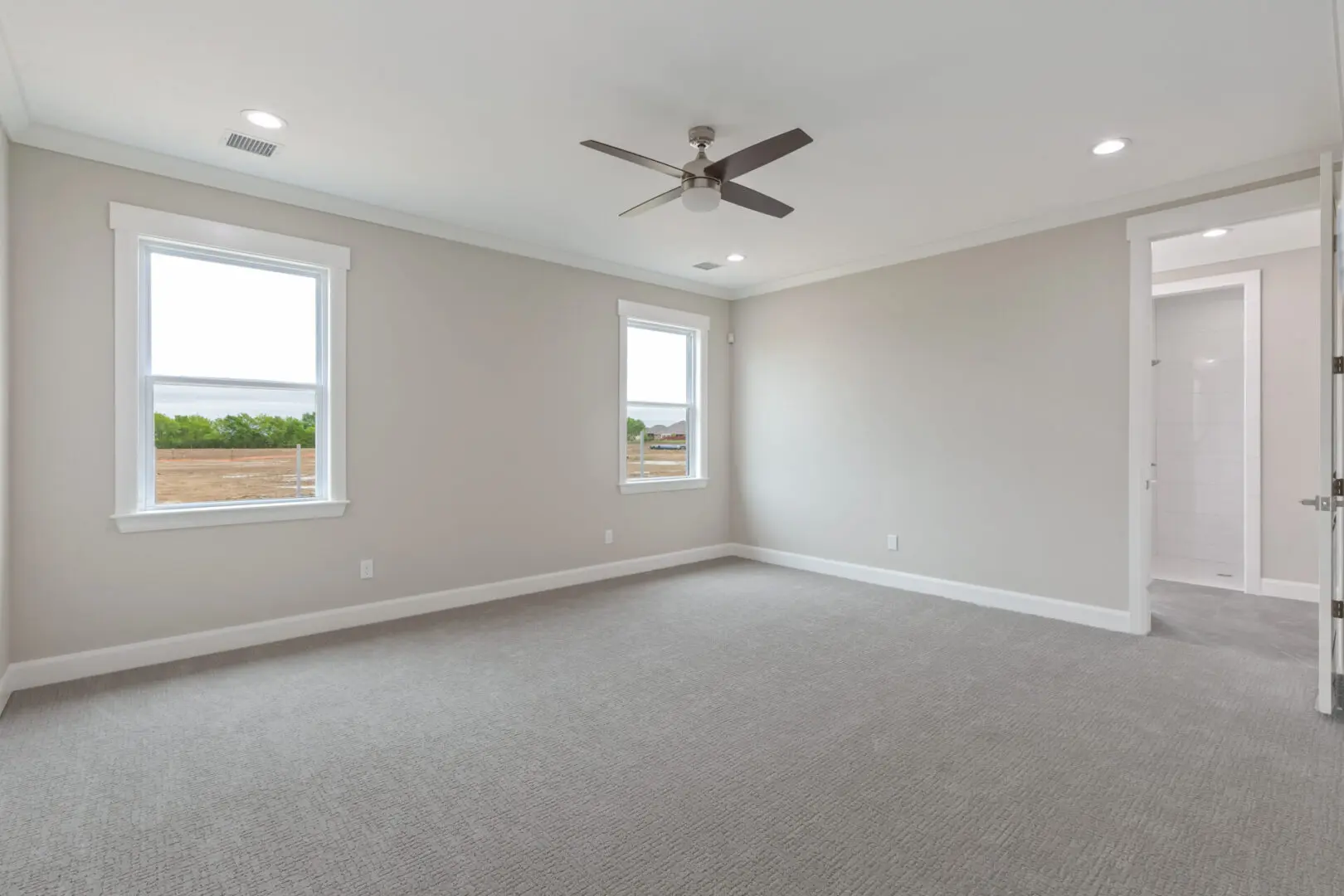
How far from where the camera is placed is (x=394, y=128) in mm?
3213

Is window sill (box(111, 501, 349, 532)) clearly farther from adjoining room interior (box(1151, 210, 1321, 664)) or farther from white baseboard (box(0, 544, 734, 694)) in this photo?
adjoining room interior (box(1151, 210, 1321, 664))

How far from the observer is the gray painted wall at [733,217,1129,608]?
Answer: 428 centimetres

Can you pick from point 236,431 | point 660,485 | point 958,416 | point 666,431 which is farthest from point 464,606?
point 958,416

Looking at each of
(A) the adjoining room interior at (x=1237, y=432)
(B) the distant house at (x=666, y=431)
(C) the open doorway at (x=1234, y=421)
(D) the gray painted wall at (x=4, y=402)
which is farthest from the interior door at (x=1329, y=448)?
(D) the gray painted wall at (x=4, y=402)

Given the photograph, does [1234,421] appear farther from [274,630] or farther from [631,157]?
[274,630]

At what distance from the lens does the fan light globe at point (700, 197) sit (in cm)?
315

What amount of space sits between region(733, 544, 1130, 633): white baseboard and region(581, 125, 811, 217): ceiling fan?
3.13 m

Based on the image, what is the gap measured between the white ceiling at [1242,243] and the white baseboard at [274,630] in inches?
198

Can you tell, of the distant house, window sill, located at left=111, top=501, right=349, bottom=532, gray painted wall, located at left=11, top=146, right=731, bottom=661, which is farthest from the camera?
the distant house

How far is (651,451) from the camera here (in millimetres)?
6207

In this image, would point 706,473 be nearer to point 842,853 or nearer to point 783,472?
point 783,472

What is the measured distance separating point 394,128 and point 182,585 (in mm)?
2702

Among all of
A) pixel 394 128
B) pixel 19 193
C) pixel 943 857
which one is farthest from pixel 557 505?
→ pixel 943 857

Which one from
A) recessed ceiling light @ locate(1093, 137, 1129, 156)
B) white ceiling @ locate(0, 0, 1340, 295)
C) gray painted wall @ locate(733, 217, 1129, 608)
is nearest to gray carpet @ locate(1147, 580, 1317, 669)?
→ gray painted wall @ locate(733, 217, 1129, 608)
